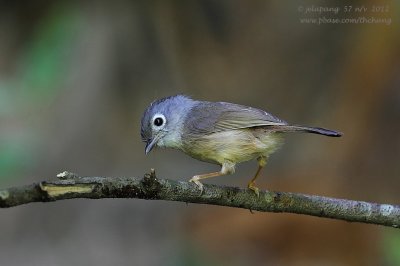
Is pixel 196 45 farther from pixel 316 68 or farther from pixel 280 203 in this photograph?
pixel 280 203

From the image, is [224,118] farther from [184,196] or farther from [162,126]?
[184,196]

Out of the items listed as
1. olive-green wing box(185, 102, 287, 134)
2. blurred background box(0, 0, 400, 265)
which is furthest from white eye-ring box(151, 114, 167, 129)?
blurred background box(0, 0, 400, 265)

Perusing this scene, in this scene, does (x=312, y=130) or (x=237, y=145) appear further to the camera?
→ (x=237, y=145)

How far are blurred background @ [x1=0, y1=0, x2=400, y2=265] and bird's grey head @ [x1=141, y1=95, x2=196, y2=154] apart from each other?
2.32 metres

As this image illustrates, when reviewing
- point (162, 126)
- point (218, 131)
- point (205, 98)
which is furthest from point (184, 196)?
point (205, 98)

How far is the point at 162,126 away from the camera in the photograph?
14.8ft

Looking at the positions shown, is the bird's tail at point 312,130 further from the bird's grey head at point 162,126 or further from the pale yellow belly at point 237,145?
the bird's grey head at point 162,126

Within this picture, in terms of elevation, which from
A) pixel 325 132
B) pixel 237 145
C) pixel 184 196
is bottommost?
pixel 184 196

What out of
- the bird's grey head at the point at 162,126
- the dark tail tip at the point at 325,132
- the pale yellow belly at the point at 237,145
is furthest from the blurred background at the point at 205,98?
the dark tail tip at the point at 325,132

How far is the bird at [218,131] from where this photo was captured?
4.21m

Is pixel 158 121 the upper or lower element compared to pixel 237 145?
upper

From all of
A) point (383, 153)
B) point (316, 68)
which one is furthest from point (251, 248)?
point (316, 68)

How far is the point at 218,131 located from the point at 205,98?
347 centimetres

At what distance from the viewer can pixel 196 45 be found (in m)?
7.73
